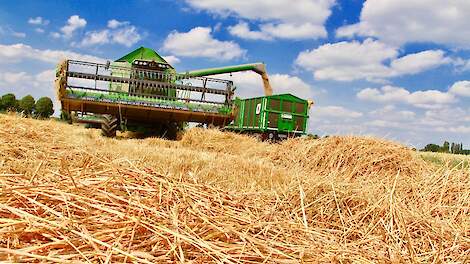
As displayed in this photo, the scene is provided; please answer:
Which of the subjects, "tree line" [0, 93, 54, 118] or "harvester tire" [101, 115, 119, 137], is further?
"tree line" [0, 93, 54, 118]

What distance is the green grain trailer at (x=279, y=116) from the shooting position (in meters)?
16.6

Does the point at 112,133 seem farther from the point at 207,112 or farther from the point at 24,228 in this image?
the point at 24,228

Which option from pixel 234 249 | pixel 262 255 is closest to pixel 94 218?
pixel 234 249

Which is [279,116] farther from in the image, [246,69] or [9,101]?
[9,101]

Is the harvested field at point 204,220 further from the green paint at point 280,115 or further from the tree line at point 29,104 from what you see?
the tree line at point 29,104

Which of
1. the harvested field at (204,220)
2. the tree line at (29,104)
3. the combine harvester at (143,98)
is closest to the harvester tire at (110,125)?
the combine harvester at (143,98)

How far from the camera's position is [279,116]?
1677cm

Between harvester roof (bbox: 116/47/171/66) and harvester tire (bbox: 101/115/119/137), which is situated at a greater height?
harvester roof (bbox: 116/47/171/66)

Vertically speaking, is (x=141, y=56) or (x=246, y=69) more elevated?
(x=246, y=69)

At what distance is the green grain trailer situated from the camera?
1658cm

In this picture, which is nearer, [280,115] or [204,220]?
[204,220]

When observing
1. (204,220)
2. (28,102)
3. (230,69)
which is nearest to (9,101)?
(28,102)

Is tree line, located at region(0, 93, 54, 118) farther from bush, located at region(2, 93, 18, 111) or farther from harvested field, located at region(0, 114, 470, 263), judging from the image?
harvested field, located at region(0, 114, 470, 263)

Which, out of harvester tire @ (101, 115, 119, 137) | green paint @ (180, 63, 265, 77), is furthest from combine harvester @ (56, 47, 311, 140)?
green paint @ (180, 63, 265, 77)
